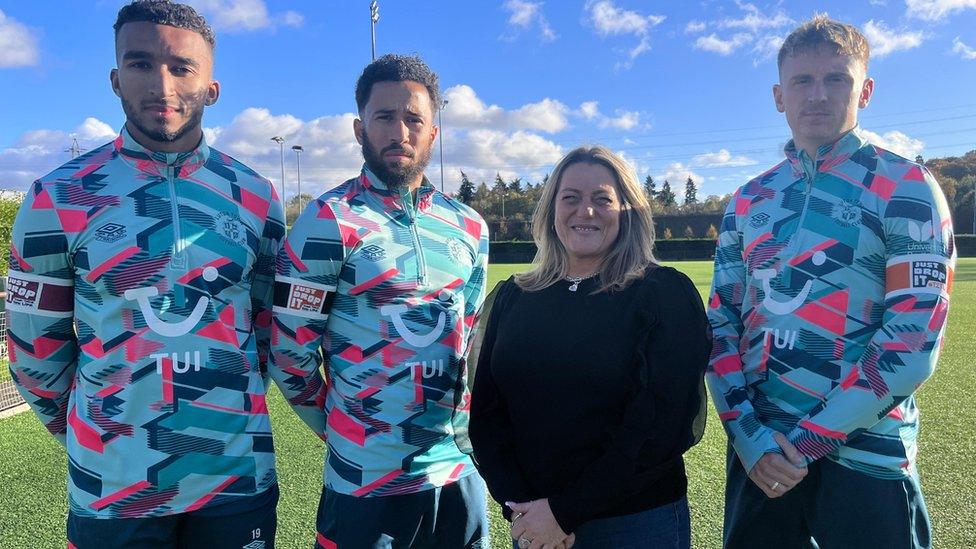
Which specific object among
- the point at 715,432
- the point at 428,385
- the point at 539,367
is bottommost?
the point at 715,432

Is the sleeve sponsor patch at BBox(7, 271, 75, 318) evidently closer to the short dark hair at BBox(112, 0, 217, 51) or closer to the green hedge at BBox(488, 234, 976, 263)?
the short dark hair at BBox(112, 0, 217, 51)

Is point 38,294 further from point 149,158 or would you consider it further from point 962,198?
point 962,198

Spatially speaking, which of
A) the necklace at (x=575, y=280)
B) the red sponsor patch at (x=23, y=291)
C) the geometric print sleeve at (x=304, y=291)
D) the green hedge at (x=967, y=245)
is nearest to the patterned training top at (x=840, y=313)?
the necklace at (x=575, y=280)

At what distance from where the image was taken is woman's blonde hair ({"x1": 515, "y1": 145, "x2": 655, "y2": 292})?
2.03 metres

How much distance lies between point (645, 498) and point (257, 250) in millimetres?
1550

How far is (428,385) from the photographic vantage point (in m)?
2.24

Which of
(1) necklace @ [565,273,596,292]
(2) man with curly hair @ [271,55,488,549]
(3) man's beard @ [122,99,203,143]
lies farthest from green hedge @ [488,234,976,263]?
(3) man's beard @ [122,99,203,143]

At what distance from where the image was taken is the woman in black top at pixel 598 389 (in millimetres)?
1829

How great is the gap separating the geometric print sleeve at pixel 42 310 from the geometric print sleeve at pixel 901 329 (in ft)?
8.05

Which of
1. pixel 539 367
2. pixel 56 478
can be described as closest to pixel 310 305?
pixel 539 367

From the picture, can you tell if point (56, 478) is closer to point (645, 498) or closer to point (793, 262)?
point (645, 498)

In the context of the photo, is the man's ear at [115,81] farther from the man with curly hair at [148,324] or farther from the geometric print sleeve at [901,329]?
the geometric print sleeve at [901,329]

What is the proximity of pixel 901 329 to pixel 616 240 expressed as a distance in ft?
3.03

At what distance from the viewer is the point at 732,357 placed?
2277 mm
